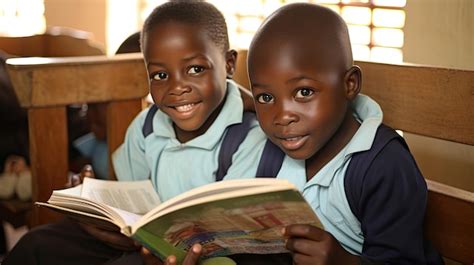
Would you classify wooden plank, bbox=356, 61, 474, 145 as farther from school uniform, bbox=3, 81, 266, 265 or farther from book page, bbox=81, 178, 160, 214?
book page, bbox=81, 178, 160, 214

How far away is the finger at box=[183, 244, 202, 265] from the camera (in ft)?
4.17

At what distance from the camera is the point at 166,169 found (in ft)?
5.84

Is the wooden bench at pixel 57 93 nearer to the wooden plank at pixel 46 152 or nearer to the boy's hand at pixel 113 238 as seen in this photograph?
the wooden plank at pixel 46 152

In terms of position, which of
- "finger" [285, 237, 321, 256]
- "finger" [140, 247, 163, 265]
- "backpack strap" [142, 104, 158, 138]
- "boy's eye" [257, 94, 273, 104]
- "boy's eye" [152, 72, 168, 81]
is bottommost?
"finger" [140, 247, 163, 265]

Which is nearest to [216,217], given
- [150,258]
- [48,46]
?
[150,258]

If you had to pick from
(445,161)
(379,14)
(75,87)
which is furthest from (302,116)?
(379,14)

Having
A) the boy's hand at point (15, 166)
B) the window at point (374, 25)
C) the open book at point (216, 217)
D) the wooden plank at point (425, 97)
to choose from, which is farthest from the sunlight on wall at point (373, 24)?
the open book at point (216, 217)

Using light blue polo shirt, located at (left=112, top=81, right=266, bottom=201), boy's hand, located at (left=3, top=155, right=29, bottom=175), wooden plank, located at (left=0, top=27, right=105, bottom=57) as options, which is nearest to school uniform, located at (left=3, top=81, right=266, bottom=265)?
light blue polo shirt, located at (left=112, top=81, right=266, bottom=201)

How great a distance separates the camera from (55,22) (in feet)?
12.9

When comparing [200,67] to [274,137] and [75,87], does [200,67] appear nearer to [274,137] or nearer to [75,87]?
[274,137]

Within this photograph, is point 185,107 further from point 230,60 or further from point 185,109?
point 230,60

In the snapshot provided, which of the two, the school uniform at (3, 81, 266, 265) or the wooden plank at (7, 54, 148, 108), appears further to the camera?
the wooden plank at (7, 54, 148, 108)

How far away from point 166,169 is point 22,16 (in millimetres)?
2617

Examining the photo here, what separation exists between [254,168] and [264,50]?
32 centimetres
